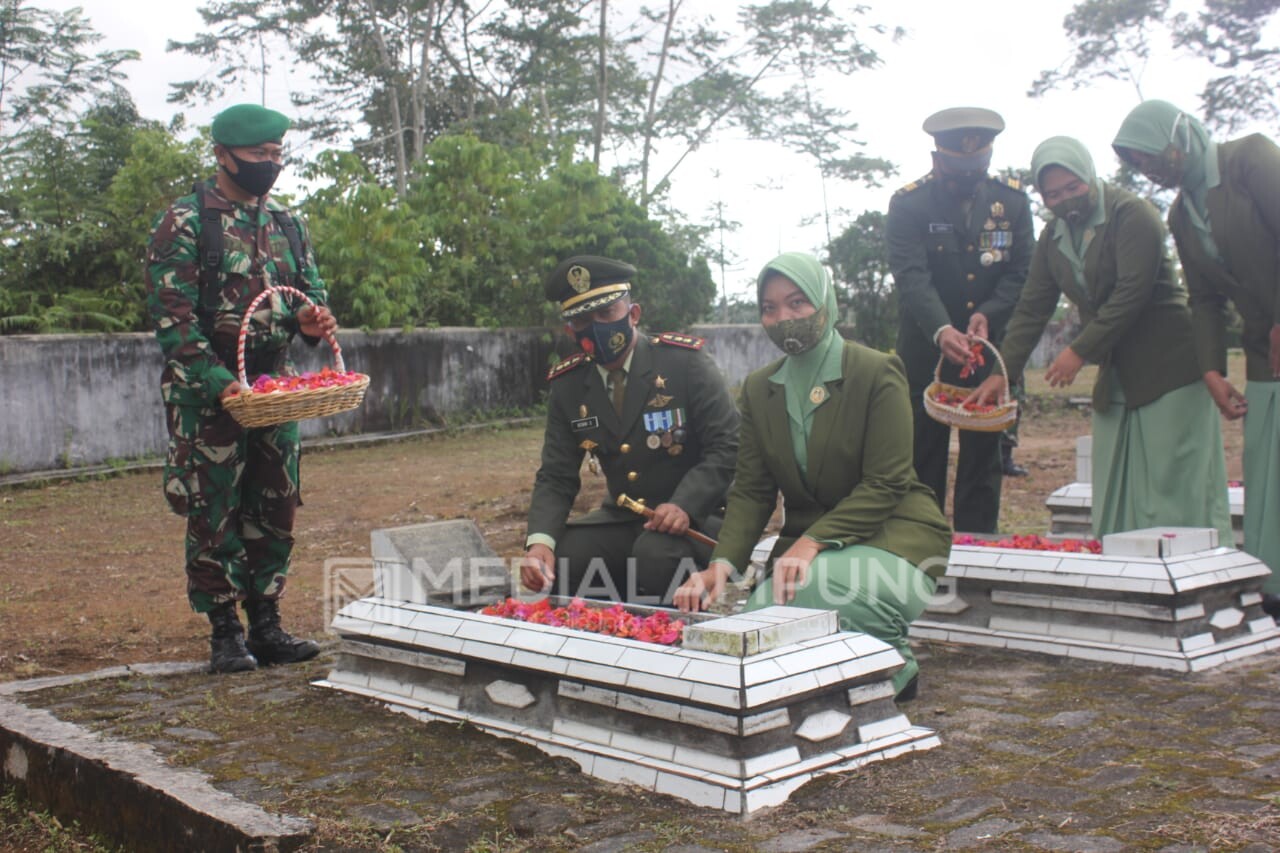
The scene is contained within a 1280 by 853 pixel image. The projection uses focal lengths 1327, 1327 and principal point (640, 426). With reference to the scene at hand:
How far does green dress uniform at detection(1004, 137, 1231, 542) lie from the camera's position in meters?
5.44

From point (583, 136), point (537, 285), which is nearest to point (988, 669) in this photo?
point (537, 285)

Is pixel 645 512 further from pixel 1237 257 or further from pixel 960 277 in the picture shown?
pixel 1237 257

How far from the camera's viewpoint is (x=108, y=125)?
1681cm

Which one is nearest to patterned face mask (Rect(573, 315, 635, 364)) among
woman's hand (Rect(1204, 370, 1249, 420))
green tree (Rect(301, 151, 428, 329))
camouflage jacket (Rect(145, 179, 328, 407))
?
camouflage jacket (Rect(145, 179, 328, 407))

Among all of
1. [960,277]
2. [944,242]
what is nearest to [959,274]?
[960,277]

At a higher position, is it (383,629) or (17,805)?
(383,629)

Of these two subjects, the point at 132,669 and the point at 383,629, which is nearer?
the point at 383,629

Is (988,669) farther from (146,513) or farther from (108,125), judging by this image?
(108,125)

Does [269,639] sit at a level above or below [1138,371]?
below

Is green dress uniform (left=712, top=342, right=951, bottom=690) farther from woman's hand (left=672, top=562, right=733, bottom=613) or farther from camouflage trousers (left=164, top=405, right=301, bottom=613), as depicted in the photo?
camouflage trousers (left=164, top=405, right=301, bottom=613)

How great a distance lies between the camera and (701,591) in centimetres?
408

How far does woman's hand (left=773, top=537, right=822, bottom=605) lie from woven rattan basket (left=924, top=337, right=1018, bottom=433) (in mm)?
1893

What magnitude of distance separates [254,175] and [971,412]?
3.12 m

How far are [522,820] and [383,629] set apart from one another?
129 cm
